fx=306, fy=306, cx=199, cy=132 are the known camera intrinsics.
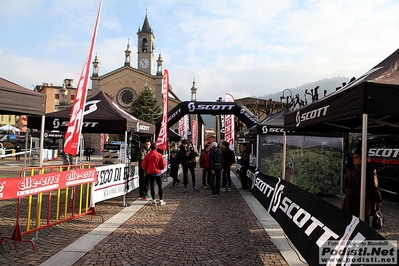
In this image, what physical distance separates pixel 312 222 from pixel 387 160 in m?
7.45

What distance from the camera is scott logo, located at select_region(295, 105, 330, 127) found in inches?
194

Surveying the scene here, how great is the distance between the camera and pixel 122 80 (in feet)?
179

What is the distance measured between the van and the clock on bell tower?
6122cm

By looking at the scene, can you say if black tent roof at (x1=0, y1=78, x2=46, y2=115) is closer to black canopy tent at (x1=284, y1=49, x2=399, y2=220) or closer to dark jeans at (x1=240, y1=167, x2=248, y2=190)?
black canopy tent at (x1=284, y1=49, x2=399, y2=220)

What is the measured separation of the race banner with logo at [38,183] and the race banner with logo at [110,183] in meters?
0.81

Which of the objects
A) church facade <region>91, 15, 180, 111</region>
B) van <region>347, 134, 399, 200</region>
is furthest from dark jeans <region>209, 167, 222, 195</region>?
church facade <region>91, 15, 180, 111</region>

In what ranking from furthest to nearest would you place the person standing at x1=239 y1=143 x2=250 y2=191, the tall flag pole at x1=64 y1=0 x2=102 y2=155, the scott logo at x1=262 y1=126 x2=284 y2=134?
the person standing at x1=239 y1=143 x2=250 y2=191
the scott logo at x1=262 y1=126 x2=284 y2=134
the tall flag pole at x1=64 y1=0 x2=102 y2=155

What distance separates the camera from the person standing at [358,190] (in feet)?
16.8

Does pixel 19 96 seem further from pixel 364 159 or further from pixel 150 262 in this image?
pixel 364 159

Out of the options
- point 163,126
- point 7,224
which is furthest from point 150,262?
point 163,126

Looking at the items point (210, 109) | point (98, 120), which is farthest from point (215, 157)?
point (210, 109)

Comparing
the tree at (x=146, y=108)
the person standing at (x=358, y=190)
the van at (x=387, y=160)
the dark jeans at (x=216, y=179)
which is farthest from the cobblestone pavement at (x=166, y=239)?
the tree at (x=146, y=108)

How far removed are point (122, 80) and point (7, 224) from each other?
50459 mm

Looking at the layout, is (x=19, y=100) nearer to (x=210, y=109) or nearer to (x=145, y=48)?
(x=210, y=109)
